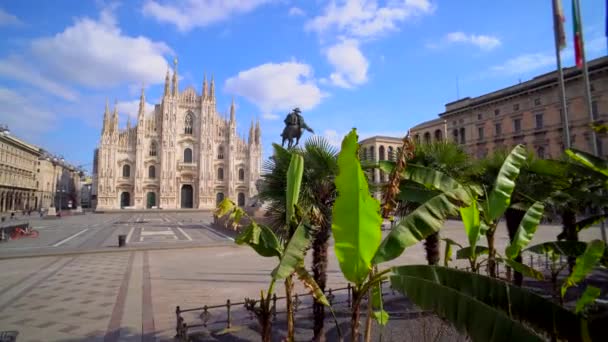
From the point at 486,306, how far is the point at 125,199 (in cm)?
6314

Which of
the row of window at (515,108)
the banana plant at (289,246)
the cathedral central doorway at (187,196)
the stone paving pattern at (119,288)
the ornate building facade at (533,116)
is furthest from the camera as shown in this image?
the cathedral central doorway at (187,196)

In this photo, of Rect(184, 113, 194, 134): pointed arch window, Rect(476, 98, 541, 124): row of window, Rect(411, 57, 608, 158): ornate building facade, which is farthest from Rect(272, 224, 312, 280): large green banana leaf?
Rect(184, 113, 194, 134): pointed arch window

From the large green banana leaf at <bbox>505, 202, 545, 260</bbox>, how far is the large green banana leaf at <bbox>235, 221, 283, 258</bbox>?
112 inches

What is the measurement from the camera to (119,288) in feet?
32.4

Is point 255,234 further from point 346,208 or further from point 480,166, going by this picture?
point 480,166

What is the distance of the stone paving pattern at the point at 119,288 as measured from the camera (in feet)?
22.4

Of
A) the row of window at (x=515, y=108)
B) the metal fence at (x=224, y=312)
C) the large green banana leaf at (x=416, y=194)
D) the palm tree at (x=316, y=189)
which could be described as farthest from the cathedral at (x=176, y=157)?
the large green banana leaf at (x=416, y=194)

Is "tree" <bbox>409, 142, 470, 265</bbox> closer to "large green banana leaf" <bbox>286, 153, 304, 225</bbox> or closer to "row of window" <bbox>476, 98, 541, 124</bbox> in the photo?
"large green banana leaf" <bbox>286, 153, 304, 225</bbox>

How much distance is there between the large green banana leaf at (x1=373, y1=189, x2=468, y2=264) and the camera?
2.98 m

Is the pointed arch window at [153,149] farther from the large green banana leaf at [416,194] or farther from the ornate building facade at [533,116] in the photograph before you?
the large green banana leaf at [416,194]

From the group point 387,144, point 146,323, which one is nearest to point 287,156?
point 146,323

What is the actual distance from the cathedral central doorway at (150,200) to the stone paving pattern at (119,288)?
4348 cm

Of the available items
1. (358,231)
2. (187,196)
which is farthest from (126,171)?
(358,231)

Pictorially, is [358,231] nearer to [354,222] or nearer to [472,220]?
[354,222]
